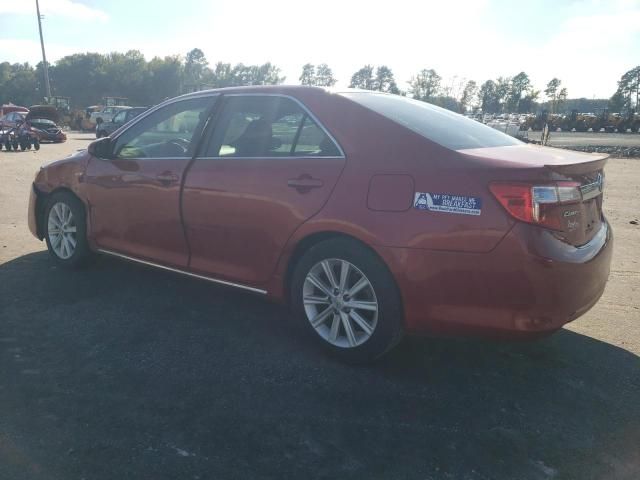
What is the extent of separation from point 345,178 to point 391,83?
113 m

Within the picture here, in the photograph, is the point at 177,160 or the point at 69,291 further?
the point at 69,291

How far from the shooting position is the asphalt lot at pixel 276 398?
7.77 ft

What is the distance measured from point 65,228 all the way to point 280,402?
3.17 m

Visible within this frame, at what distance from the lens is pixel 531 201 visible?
267 cm

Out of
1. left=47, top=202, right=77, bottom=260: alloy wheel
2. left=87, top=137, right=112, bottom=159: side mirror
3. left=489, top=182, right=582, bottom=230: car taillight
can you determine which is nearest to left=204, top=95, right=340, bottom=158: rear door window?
left=489, top=182, right=582, bottom=230: car taillight

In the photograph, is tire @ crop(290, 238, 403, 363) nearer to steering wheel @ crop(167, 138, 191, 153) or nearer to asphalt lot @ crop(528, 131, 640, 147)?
steering wheel @ crop(167, 138, 191, 153)

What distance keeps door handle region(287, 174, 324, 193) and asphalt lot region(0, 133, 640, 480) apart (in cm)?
108

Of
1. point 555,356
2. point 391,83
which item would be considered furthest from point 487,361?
→ point 391,83

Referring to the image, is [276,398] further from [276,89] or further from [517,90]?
[517,90]

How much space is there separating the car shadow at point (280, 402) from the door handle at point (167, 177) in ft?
3.28

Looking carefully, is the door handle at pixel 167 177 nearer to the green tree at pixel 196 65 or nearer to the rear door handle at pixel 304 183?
the rear door handle at pixel 304 183

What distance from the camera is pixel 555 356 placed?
3502 millimetres

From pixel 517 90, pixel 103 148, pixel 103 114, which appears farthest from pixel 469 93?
pixel 103 148

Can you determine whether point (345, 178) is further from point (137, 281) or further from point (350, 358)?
point (137, 281)
